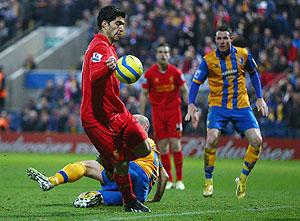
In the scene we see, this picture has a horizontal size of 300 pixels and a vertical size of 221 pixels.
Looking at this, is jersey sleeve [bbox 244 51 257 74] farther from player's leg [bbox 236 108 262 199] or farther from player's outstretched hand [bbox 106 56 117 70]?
player's outstretched hand [bbox 106 56 117 70]

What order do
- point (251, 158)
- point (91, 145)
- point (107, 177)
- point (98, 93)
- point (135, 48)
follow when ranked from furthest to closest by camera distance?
point (135, 48) → point (91, 145) → point (251, 158) → point (107, 177) → point (98, 93)

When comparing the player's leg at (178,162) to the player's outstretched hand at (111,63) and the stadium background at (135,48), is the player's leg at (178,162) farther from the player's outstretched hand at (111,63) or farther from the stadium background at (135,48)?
the stadium background at (135,48)

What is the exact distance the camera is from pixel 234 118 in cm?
1253

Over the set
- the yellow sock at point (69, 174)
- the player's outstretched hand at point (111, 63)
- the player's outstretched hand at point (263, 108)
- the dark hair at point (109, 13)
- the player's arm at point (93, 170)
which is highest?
the dark hair at point (109, 13)

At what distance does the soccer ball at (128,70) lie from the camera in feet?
30.3

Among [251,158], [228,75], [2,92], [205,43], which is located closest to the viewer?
[251,158]

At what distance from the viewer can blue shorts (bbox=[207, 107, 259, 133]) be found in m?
12.5

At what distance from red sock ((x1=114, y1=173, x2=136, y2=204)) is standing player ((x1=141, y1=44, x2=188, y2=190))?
5689mm

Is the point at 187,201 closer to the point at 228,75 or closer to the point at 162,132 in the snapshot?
the point at 228,75

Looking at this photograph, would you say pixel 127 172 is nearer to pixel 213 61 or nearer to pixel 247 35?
pixel 213 61

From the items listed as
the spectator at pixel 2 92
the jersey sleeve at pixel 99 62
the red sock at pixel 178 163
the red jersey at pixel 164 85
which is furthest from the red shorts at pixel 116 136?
the spectator at pixel 2 92

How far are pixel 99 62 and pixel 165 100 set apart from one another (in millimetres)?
6636

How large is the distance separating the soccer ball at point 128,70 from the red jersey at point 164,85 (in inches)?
251

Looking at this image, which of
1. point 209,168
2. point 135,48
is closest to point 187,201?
point 209,168
